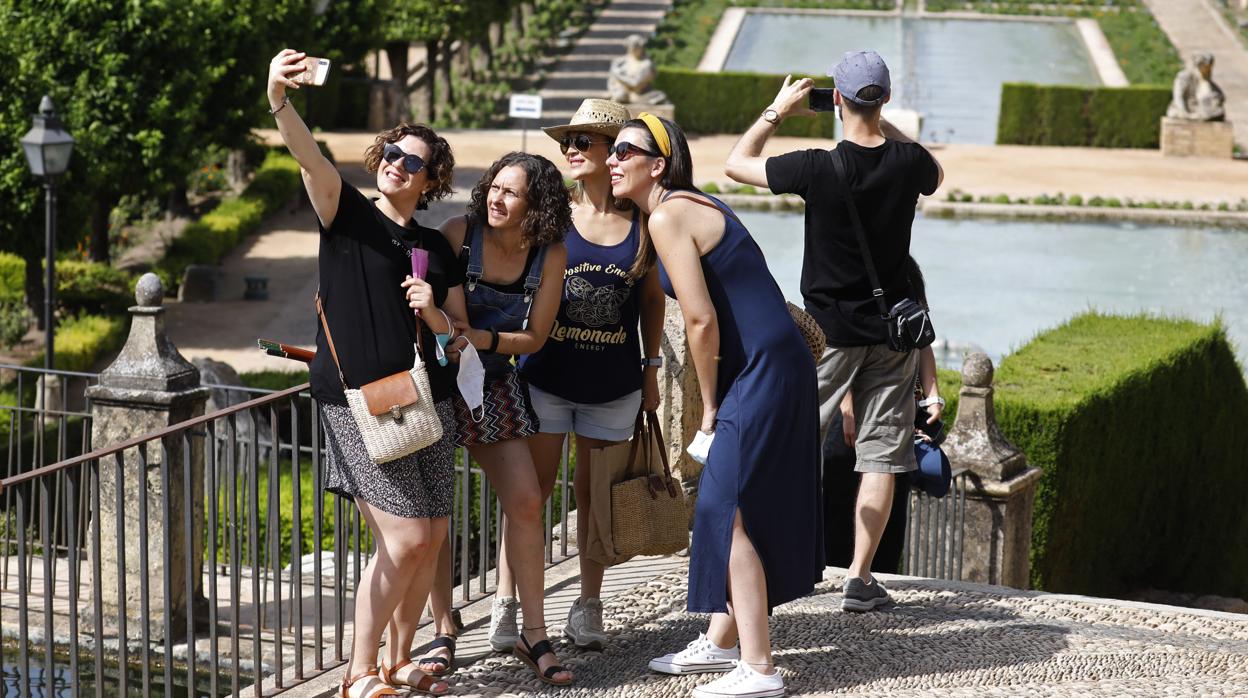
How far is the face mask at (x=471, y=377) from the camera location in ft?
14.3

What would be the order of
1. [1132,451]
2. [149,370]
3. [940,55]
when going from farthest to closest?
1. [940,55]
2. [1132,451]
3. [149,370]

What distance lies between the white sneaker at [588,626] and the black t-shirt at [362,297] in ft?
3.66

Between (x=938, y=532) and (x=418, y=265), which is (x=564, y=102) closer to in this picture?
(x=938, y=532)

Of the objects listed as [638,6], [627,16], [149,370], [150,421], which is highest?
[638,6]

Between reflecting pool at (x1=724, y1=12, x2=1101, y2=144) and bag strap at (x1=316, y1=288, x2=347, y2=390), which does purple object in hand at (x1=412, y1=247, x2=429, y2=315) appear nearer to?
bag strap at (x1=316, y1=288, x2=347, y2=390)

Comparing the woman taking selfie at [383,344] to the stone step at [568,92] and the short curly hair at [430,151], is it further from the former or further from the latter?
the stone step at [568,92]

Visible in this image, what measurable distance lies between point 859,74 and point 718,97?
1051 inches

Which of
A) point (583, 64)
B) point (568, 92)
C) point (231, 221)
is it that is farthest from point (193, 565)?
point (583, 64)

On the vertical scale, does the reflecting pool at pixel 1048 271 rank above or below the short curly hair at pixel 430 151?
below

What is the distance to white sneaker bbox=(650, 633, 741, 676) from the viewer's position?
4.66 metres

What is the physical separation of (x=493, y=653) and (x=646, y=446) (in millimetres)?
763

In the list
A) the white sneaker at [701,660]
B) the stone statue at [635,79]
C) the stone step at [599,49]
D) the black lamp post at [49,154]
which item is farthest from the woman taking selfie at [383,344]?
the stone step at [599,49]

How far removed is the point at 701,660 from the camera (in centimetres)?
466

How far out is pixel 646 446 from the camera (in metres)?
4.84
